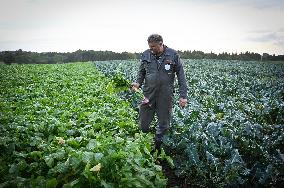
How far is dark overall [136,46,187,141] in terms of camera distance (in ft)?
18.8

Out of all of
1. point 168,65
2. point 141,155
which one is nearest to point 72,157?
point 141,155

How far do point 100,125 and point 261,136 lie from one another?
3177 millimetres

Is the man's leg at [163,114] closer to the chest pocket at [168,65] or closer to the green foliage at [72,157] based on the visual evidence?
the chest pocket at [168,65]

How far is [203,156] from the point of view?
520 cm

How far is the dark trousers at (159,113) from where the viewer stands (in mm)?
5953

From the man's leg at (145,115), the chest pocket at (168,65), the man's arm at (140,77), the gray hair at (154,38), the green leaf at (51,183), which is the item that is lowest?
the green leaf at (51,183)

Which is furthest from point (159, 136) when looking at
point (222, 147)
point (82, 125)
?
point (82, 125)

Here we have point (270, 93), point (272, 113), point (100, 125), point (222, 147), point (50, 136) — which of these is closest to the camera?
point (222, 147)

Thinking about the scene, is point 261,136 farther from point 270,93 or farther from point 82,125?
point 270,93

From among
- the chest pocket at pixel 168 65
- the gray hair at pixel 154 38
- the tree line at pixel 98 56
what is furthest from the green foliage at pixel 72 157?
the tree line at pixel 98 56

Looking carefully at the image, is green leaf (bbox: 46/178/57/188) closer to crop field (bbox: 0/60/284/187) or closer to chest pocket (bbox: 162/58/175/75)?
crop field (bbox: 0/60/284/187)

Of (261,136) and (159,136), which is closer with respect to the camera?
(261,136)

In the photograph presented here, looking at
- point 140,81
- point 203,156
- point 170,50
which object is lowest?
point 203,156

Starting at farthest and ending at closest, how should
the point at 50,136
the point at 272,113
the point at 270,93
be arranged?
the point at 270,93
the point at 272,113
the point at 50,136
